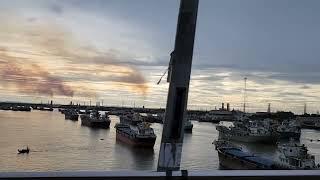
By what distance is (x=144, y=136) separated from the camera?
4938cm

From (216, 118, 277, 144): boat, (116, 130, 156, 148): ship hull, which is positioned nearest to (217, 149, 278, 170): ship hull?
(116, 130, 156, 148): ship hull

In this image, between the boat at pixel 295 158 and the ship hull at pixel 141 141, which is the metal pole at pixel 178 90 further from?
the ship hull at pixel 141 141

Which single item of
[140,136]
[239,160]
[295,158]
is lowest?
[239,160]

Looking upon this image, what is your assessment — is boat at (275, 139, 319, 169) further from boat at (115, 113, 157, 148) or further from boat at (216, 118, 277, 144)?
boat at (216, 118, 277, 144)

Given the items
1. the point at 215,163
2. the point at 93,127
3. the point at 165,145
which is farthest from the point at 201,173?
the point at 93,127

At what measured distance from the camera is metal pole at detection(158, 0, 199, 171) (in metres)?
2.61

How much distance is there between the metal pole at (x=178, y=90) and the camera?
2.61m

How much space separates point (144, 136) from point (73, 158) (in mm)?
13278

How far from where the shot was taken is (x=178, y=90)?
8.58 feet

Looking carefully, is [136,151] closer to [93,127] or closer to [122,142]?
[122,142]

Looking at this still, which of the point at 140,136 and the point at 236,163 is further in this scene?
the point at 140,136

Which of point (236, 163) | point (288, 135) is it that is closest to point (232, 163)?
point (236, 163)

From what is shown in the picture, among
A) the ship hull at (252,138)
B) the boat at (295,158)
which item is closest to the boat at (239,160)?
the boat at (295,158)

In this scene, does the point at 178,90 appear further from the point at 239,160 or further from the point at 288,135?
the point at 288,135
